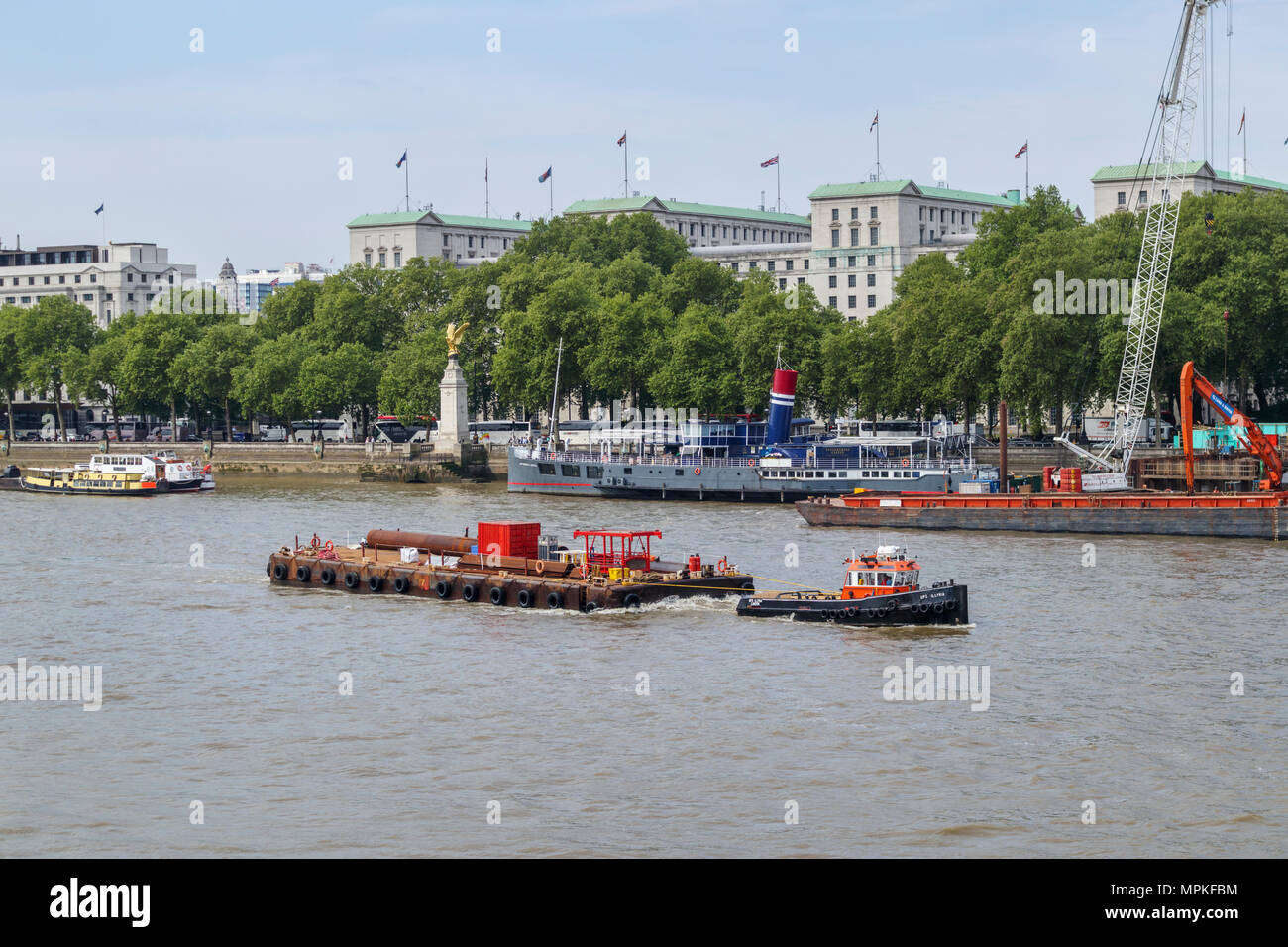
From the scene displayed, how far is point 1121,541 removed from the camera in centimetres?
7294

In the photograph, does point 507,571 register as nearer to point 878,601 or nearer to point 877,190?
point 878,601

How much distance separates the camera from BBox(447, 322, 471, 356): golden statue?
5103 inches

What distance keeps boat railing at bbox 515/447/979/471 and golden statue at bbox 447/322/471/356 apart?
21.2m

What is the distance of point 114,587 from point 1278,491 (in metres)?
51.7

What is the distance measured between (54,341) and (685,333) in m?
78.1

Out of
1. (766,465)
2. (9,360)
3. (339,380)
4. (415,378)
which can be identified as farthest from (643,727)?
(9,360)

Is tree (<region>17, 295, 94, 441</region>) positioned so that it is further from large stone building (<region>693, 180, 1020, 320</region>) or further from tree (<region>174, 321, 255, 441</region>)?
large stone building (<region>693, 180, 1020, 320</region>)

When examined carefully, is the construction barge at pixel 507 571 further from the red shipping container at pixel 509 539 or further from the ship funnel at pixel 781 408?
the ship funnel at pixel 781 408

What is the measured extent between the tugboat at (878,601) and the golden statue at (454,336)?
8315 cm

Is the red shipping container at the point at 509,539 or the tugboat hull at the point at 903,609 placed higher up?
the red shipping container at the point at 509,539

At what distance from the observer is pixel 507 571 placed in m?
54.1

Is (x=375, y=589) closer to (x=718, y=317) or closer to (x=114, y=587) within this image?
(x=114, y=587)

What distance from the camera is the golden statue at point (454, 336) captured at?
130 m

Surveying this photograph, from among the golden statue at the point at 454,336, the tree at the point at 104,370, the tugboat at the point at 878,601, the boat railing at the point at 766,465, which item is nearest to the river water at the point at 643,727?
the tugboat at the point at 878,601
